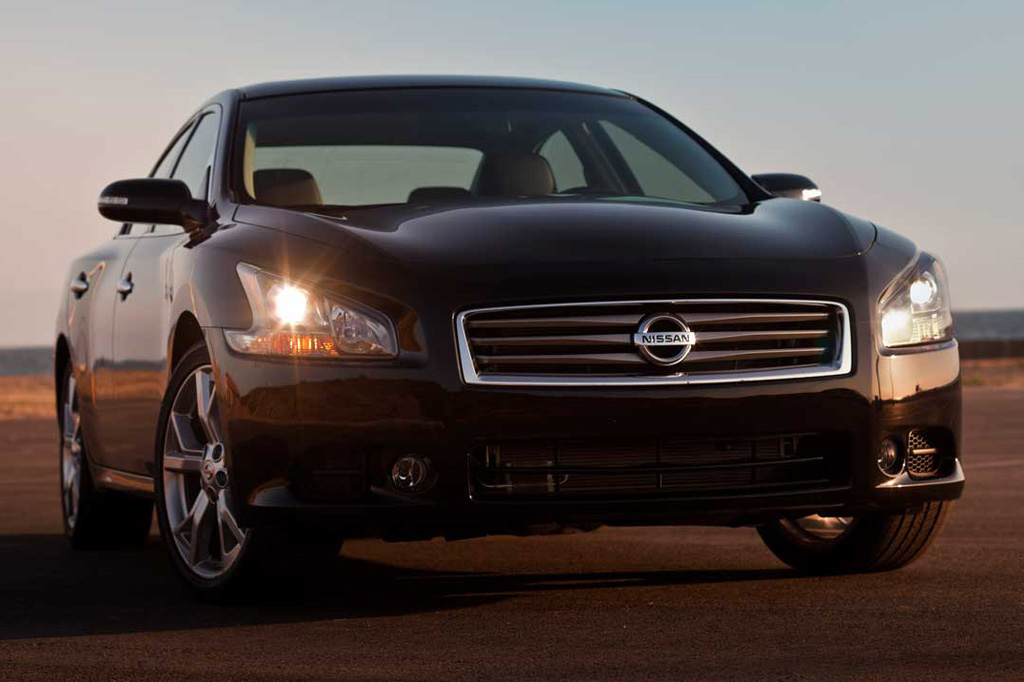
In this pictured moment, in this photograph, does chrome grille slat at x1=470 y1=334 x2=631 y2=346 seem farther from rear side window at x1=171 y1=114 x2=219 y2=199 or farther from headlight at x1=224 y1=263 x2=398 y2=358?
rear side window at x1=171 y1=114 x2=219 y2=199

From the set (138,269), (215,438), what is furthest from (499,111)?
(215,438)

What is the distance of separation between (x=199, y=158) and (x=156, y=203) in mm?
857

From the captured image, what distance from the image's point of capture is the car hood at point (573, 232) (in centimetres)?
536

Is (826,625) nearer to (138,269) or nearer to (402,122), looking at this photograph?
(402,122)

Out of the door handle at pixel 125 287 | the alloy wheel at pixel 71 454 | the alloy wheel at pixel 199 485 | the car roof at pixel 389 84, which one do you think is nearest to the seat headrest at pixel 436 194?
the car roof at pixel 389 84

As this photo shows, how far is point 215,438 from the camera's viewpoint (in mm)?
5738

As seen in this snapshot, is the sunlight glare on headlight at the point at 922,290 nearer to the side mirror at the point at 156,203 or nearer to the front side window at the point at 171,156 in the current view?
the side mirror at the point at 156,203

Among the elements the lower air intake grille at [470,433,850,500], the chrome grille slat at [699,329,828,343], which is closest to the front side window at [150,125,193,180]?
the lower air intake grille at [470,433,850,500]

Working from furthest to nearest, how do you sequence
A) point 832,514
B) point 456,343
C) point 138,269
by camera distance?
point 138,269 → point 832,514 → point 456,343

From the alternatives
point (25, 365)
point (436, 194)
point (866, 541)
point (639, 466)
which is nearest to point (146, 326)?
point (436, 194)

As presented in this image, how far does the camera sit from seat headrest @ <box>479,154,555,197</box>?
6.53 meters

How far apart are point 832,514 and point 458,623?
1.16m

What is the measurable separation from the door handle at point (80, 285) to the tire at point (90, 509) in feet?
1.15

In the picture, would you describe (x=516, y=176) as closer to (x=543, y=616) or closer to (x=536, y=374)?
(x=536, y=374)
